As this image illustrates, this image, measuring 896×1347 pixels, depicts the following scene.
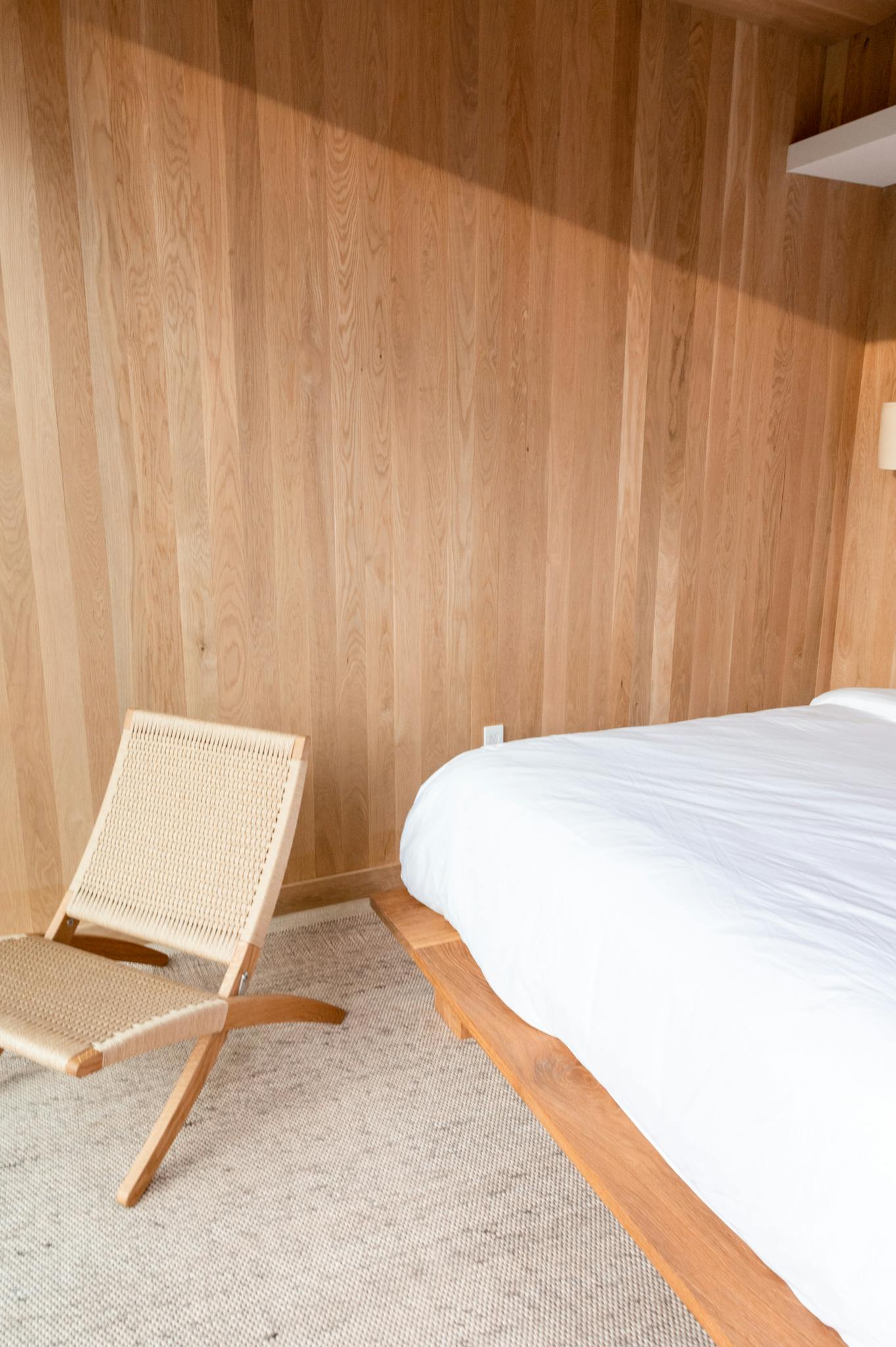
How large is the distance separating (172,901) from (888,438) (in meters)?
2.68

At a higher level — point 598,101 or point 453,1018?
point 598,101

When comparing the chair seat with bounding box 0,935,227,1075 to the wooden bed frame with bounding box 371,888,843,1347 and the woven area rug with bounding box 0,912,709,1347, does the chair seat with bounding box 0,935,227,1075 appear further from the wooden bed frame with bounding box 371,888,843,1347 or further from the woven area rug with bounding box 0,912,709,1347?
the wooden bed frame with bounding box 371,888,843,1347

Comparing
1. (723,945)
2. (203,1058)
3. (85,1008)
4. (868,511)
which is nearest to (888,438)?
(868,511)

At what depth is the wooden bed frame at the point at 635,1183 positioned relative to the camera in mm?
1149

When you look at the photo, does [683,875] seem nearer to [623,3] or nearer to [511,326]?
[511,326]

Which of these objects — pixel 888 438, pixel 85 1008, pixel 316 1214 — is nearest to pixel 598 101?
pixel 888 438

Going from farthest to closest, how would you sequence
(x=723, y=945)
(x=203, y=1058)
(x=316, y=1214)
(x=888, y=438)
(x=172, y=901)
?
(x=888, y=438)
(x=172, y=901)
(x=203, y=1058)
(x=316, y=1214)
(x=723, y=945)

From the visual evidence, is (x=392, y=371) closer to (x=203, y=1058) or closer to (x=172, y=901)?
(x=172, y=901)

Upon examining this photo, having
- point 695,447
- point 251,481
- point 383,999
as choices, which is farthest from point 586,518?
point 383,999

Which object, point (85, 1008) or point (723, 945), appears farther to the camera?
point (85, 1008)

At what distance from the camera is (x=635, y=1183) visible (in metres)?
1.36

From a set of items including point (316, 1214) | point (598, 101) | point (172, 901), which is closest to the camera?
point (316, 1214)

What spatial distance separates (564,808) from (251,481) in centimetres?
132

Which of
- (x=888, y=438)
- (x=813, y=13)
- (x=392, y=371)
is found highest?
(x=813, y=13)
